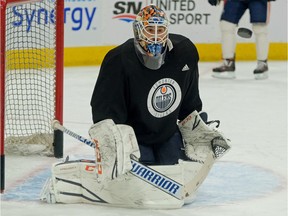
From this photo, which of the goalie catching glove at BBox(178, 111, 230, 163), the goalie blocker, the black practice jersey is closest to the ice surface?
the goalie blocker

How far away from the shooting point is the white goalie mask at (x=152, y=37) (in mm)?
3506

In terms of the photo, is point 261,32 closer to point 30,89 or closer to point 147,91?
point 30,89

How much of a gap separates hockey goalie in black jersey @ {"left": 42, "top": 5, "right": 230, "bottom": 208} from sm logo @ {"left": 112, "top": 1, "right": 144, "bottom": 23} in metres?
3.48

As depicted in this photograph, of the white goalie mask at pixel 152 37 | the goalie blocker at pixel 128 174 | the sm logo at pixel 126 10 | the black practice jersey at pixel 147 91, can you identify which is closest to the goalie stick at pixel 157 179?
the goalie blocker at pixel 128 174

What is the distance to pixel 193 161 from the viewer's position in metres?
3.68

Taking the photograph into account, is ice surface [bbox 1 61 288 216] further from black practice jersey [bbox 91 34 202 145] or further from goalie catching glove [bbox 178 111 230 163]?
black practice jersey [bbox 91 34 202 145]

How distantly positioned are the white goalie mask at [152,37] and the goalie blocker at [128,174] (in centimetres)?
28

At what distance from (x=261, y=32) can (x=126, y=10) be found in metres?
1.01

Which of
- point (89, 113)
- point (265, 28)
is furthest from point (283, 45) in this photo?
point (89, 113)

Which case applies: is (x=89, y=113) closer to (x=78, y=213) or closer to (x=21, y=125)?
(x=21, y=125)

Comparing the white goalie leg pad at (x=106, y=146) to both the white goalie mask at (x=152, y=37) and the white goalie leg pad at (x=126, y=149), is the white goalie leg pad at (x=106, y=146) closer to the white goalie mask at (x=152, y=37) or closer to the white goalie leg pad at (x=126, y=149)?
the white goalie leg pad at (x=126, y=149)

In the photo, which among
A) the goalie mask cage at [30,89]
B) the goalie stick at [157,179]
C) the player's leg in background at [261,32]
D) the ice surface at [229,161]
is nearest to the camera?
the goalie stick at [157,179]

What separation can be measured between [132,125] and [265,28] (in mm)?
3506

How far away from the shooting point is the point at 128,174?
11.4 ft
